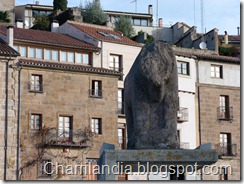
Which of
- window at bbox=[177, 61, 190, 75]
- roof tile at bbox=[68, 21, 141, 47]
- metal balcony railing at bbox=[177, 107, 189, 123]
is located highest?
roof tile at bbox=[68, 21, 141, 47]

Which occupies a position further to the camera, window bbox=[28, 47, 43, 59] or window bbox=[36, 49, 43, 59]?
window bbox=[36, 49, 43, 59]

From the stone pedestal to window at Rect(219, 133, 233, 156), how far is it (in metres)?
41.9

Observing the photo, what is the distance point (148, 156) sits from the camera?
13.9 m

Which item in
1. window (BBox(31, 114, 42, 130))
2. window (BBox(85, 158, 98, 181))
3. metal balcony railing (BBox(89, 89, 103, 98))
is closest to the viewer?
window (BBox(85, 158, 98, 181))

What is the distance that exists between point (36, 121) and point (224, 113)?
15.9m

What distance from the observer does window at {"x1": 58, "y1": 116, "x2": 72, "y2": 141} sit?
158 ft

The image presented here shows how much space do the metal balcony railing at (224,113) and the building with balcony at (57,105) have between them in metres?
9.70

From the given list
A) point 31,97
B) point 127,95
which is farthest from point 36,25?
point 127,95

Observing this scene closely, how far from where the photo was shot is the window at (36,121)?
47.8 m

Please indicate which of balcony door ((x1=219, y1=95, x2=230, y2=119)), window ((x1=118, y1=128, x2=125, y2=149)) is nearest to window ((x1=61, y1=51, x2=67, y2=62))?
window ((x1=118, y1=128, x2=125, y2=149))

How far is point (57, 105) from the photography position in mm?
49094

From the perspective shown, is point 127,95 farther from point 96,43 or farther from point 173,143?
point 96,43

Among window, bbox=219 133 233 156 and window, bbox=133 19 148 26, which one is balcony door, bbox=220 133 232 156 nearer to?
window, bbox=219 133 233 156

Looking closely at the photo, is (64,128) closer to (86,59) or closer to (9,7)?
(86,59)
